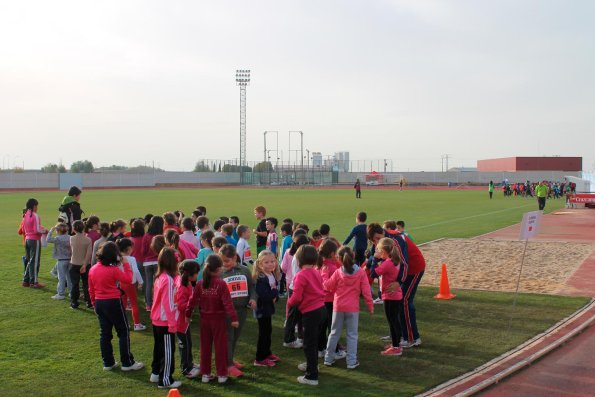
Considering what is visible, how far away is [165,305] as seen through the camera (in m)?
6.71

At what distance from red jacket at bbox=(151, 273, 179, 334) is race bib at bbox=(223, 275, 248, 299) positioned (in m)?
0.65

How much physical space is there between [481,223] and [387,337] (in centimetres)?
2028

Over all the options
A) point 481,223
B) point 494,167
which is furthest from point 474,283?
point 494,167

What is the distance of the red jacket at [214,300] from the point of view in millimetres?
6562

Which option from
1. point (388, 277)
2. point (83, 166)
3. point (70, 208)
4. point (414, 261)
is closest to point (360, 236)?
point (414, 261)

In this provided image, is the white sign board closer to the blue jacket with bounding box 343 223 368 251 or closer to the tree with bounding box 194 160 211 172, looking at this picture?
the blue jacket with bounding box 343 223 368 251

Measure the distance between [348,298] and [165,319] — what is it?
2.24m

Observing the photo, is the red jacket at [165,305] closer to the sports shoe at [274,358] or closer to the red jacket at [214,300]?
the red jacket at [214,300]

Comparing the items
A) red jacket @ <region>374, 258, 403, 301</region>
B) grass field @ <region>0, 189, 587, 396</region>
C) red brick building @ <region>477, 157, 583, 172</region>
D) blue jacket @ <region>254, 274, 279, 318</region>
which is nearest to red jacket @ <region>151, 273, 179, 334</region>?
grass field @ <region>0, 189, 587, 396</region>

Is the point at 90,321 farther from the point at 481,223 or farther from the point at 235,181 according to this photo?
the point at 235,181

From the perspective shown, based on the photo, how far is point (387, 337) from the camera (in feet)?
28.0

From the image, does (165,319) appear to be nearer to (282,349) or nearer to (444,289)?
(282,349)

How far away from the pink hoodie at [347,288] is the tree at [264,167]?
9745cm

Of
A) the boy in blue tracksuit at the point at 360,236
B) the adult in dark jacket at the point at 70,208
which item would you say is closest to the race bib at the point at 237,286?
the boy in blue tracksuit at the point at 360,236
